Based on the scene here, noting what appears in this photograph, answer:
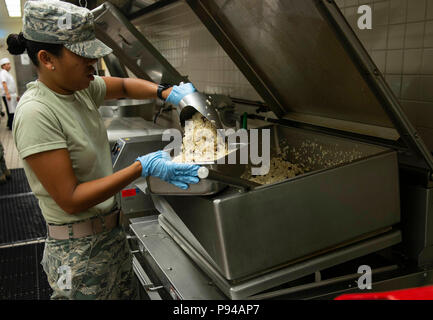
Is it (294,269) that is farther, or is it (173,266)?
(173,266)

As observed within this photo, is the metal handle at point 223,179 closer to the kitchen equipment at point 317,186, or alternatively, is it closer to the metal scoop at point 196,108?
the kitchen equipment at point 317,186

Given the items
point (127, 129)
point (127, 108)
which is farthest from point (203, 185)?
point (127, 108)

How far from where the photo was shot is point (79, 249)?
141 centimetres

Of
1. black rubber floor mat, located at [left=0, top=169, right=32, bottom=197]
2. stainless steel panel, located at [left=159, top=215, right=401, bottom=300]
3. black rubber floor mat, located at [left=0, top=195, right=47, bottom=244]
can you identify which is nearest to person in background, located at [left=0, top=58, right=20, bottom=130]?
black rubber floor mat, located at [left=0, top=169, right=32, bottom=197]

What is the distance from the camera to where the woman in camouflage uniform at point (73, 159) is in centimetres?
118

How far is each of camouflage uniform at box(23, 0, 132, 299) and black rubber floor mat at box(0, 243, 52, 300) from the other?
53.5 inches

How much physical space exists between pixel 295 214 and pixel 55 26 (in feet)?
2.99

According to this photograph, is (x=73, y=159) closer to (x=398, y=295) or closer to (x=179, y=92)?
(x=179, y=92)

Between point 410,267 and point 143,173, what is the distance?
940mm

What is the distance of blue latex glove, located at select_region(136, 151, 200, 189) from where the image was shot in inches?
44.1

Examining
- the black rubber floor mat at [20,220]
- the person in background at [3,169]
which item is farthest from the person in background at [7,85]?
the black rubber floor mat at [20,220]

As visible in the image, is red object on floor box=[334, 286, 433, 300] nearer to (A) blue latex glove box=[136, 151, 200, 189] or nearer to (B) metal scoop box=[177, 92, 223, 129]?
(A) blue latex glove box=[136, 151, 200, 189]

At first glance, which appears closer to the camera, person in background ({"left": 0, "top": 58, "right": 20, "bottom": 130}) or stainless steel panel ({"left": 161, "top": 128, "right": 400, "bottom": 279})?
stainless steel panel ({"left": 161, "top": 128, "right": 400, "bottom": 279})

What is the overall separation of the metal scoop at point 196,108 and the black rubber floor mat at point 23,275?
1.83 m
